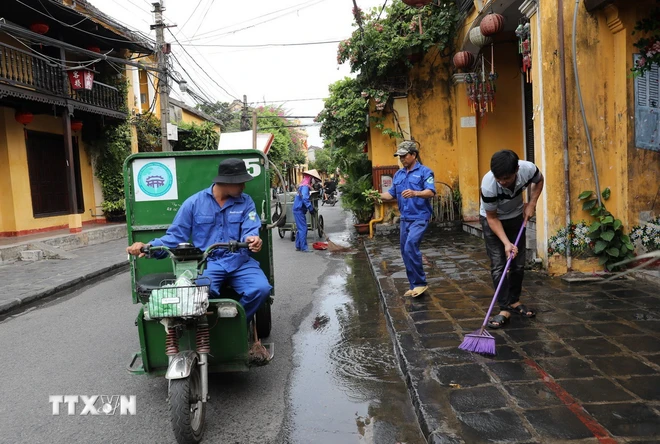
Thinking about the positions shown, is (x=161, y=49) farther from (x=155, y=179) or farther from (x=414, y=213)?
(x=414, y=213)

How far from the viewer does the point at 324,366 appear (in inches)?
164

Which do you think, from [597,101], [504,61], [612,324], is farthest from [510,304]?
[504,61]

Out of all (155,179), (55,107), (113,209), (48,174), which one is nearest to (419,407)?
(155,179)

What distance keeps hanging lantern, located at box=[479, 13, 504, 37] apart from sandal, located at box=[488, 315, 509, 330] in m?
5.29

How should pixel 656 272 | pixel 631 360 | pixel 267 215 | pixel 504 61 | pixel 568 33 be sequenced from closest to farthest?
pixel 631 360, pixel 267 215, pixel 656 272, pixel 568 33, pixel 504 61

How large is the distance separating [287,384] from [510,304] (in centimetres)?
231

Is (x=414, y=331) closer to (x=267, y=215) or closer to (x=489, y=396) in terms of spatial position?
(x=489, y=396)

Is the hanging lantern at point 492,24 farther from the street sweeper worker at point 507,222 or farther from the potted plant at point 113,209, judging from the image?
the potted plant at point 113,209

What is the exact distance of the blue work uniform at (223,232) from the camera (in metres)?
3.67

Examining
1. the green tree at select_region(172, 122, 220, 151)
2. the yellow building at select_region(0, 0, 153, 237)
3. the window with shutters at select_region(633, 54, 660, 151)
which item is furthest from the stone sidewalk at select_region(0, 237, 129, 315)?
the green tree at select_region(172, 122, 220, 151)

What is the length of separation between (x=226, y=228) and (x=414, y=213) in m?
2.44

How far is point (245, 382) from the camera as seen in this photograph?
388 cm

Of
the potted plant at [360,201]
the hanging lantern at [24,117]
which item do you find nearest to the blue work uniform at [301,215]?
the potted plant at [360,201]

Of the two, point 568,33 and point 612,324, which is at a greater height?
point 568,33
